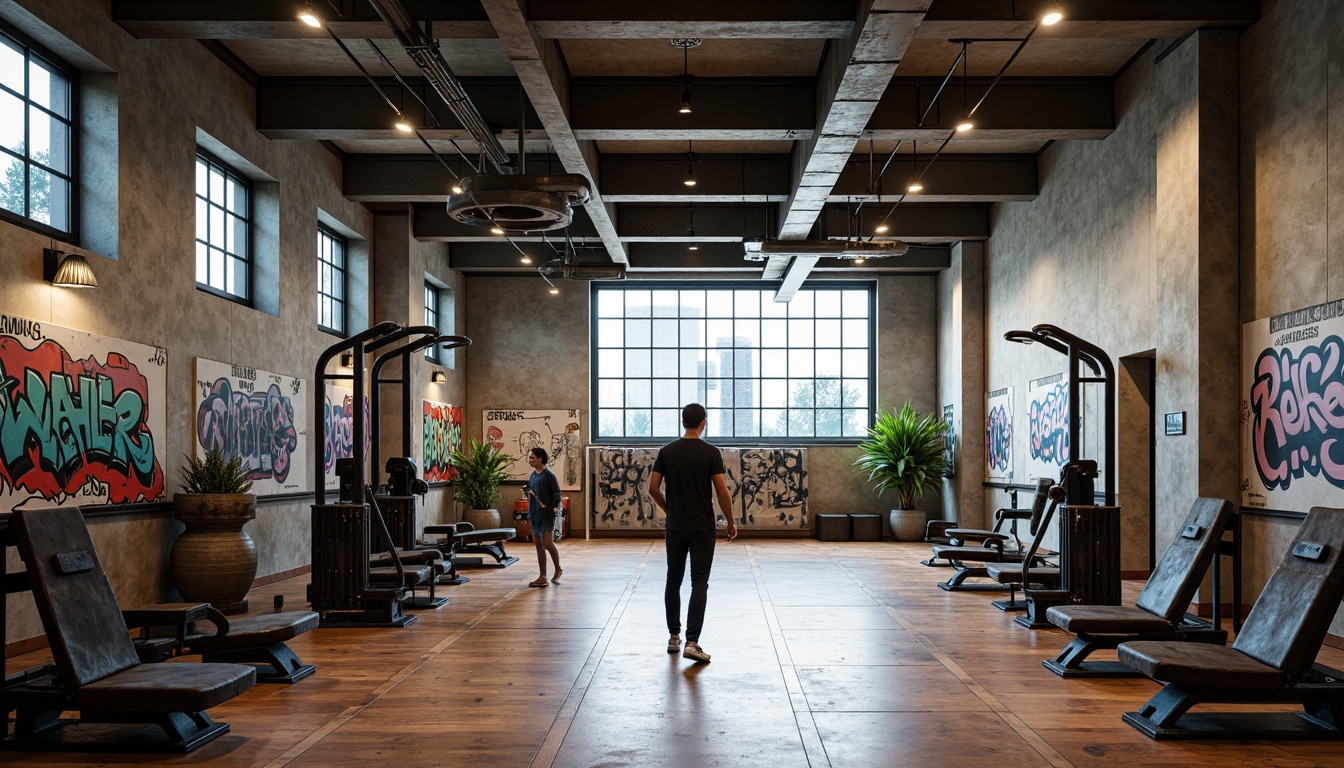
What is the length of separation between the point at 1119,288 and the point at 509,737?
8.09 metres

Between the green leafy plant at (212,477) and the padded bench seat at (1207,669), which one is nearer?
the padded bench seat at (1207,669)

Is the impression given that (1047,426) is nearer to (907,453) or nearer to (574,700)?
(907,453)

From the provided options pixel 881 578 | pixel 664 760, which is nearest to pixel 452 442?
pixel 881 578

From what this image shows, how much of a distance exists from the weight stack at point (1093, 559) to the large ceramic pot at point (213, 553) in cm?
647

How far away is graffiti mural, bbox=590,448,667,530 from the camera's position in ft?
57.2

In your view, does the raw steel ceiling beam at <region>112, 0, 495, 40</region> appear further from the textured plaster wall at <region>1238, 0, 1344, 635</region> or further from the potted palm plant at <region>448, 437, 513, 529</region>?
the potted palm plant at <region>448, 437, 513, 529</region>

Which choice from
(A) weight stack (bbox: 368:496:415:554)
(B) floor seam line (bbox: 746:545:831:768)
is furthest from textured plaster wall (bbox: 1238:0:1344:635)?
(A) weight stack (bbox: 368:496:415:554)

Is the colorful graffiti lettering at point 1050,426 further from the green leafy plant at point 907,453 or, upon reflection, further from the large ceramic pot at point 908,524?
the large ceramic pot at point 908,524

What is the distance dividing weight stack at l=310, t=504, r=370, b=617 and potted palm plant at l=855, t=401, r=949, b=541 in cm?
1007

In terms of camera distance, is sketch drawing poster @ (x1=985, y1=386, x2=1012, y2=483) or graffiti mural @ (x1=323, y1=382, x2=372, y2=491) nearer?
graffiti mural @ (x1=323, y1=382, x2=372, y2=491)

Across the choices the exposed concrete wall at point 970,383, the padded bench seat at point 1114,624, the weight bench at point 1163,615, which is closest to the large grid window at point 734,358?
the exposed concrete wall at point 970,383

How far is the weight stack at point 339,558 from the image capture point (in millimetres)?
8156

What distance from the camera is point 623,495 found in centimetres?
1748

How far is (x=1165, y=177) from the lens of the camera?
9.19m
